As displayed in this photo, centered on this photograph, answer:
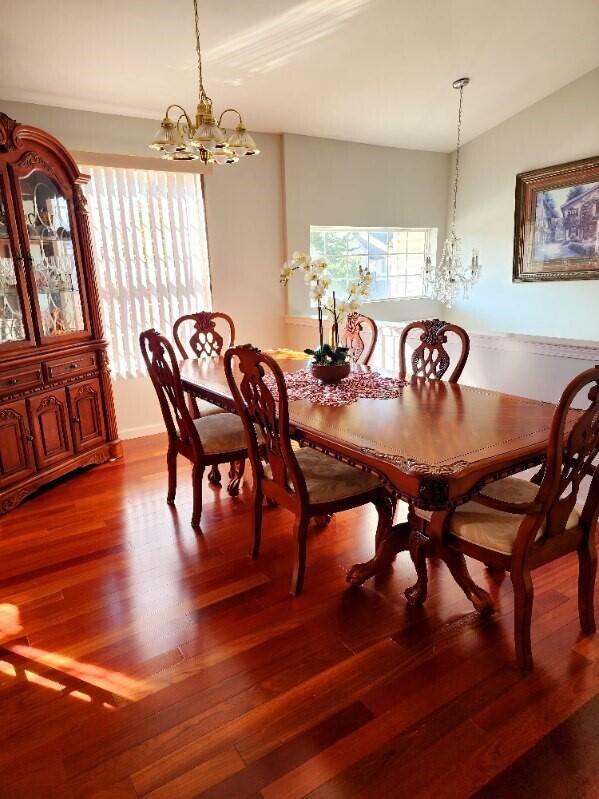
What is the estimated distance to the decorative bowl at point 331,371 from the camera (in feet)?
8.23

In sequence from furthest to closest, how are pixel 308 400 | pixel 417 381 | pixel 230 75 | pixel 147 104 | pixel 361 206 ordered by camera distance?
pixel 361 206, pixel 147 104, pixel 230 75, pixel 417 381, pixel 308 400

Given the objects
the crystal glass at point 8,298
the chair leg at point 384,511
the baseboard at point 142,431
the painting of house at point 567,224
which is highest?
the painting of house at point 567,224

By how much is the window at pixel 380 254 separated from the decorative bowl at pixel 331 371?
263cm

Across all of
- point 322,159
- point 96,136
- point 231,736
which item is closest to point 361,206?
point 322,159

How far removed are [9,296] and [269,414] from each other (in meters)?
1.99

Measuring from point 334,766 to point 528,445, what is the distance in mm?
1104

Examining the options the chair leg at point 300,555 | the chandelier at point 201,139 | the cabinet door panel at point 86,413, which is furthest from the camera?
the cabinet door panel at point 86,413

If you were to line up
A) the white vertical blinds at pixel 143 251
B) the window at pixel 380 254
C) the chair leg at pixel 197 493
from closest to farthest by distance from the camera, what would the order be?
the chair leg at pixel 197 493 → the white vertical blinds at pixel 143 251 → the window at pixel 380 254

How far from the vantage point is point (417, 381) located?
256cm

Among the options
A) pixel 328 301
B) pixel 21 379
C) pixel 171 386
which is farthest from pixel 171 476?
pixel 328 301

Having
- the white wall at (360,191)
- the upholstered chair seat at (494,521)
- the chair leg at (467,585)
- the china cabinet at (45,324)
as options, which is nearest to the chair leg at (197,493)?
the china cabinet at (45,324)

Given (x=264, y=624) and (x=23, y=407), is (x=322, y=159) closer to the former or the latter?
(x=23, y=407)

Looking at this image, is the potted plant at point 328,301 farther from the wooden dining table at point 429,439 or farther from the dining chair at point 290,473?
the dining chair at point 290,473

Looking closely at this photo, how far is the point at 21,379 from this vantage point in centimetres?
299
